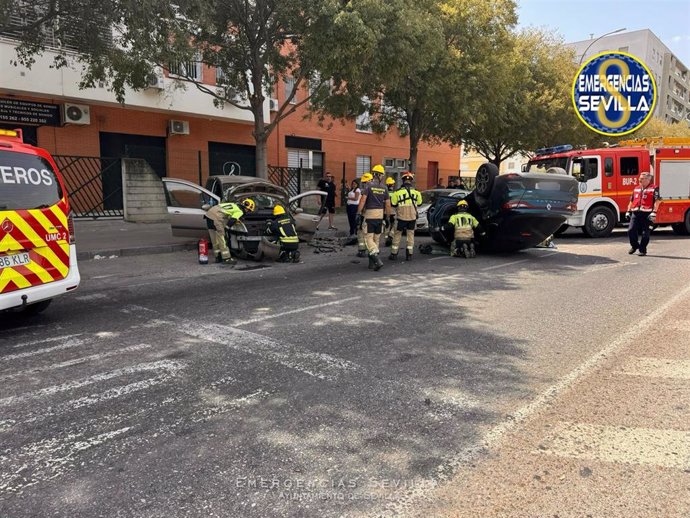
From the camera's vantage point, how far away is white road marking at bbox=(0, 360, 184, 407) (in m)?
3.69

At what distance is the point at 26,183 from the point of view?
5.15 metres

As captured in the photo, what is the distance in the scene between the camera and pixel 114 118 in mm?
18656

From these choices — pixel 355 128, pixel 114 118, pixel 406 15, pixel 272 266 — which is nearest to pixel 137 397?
pixel 272 266

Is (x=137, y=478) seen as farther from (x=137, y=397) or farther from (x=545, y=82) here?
(x=545, y=82)

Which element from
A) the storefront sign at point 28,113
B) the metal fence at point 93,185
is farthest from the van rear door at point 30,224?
the storefront sign at point 28,113

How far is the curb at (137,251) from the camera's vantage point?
34.2 ft

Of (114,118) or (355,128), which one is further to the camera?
(355,128)

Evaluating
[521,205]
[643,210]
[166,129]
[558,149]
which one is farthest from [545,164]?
[166,129]

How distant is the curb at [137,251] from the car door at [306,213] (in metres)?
2.62

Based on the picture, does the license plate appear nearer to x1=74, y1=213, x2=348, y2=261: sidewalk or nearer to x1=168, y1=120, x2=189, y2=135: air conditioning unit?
x1=74, y1=213, x2=348, y2=261: sidewalk

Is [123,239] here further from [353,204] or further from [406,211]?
[406,211]

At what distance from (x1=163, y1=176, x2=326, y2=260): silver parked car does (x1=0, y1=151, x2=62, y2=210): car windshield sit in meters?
4.86

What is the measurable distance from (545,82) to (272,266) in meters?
20.7

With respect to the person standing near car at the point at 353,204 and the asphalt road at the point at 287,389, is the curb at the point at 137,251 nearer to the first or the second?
the asphalt road at the point at 287,389
